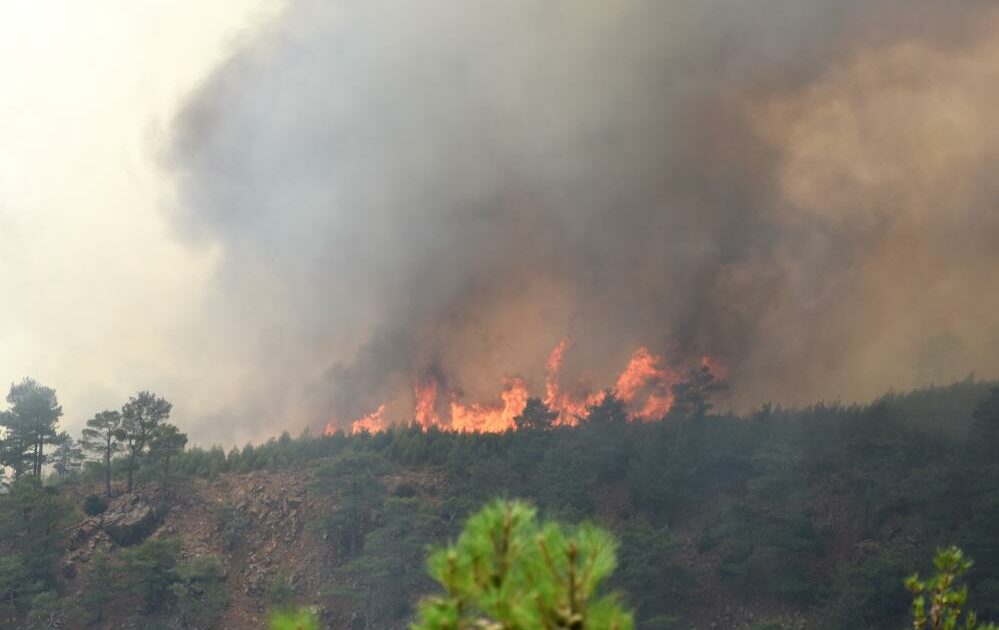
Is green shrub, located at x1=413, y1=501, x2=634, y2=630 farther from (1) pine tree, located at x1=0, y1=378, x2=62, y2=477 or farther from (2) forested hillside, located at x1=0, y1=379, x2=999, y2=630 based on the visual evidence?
(1) pine tree, located at x1=0, y1=378, x2=62, y2=477

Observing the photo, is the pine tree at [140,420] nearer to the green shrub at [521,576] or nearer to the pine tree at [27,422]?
the pine tree at [27,422]

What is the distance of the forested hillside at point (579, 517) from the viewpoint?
174ft

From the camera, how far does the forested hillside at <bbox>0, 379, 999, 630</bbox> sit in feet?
174

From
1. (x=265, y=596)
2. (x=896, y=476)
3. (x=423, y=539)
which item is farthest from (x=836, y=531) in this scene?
(x=265, y=596)

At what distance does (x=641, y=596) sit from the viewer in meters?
51.7

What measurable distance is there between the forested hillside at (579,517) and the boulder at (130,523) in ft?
0.47

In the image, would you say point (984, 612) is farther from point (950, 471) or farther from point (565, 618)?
point (565, 618)

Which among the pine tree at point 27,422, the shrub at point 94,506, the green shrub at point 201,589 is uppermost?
the pine tree at point 27,422

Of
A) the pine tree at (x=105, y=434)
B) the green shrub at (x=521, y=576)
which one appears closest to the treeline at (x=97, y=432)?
the pine tree at (x=105, y=434)

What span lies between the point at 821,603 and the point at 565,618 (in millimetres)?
51612

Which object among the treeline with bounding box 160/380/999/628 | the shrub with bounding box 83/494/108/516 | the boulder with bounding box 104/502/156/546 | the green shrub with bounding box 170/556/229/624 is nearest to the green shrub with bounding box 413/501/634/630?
the treeline with bounding box 160/380/999/628

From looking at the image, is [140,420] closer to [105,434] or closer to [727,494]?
[105,434]

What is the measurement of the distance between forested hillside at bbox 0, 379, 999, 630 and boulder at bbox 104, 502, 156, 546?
0.14 m

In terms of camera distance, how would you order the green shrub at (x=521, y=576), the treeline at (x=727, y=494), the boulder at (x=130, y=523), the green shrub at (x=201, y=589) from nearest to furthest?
the green shrub at (x=521, y=576)
the treeline at (x=727, y=494)
the green shrub at (x=201, y=589)
the boulder at (x=130, y=523)
